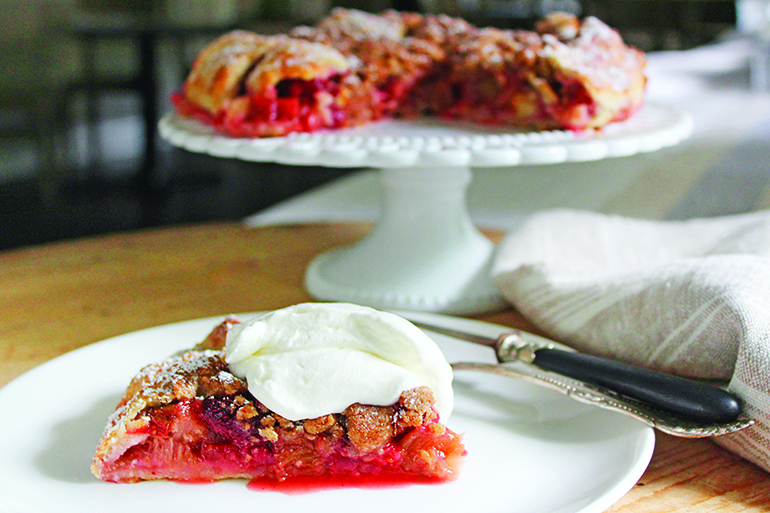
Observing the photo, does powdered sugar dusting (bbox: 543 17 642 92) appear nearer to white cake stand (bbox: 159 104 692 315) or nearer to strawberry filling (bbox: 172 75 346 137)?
white cake stand (bbox: 159 104 692 315)

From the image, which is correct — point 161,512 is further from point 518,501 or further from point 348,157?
point 348,157

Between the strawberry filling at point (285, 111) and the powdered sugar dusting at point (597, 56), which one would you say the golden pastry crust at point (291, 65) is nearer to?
the strawberry filling at point (285, 111)

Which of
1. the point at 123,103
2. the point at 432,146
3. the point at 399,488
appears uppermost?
the point at 432,146

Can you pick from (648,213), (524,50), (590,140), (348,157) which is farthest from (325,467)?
(648,213)

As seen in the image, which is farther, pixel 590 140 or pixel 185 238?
pixel 185 238

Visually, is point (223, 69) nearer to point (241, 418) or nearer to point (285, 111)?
point (285, 111)

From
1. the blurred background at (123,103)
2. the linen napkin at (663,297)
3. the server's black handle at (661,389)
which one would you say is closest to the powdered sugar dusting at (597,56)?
the linen napkin at (663,297)

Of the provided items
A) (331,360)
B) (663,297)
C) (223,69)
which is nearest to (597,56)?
(663,297)

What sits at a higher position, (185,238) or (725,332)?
(725,332)
